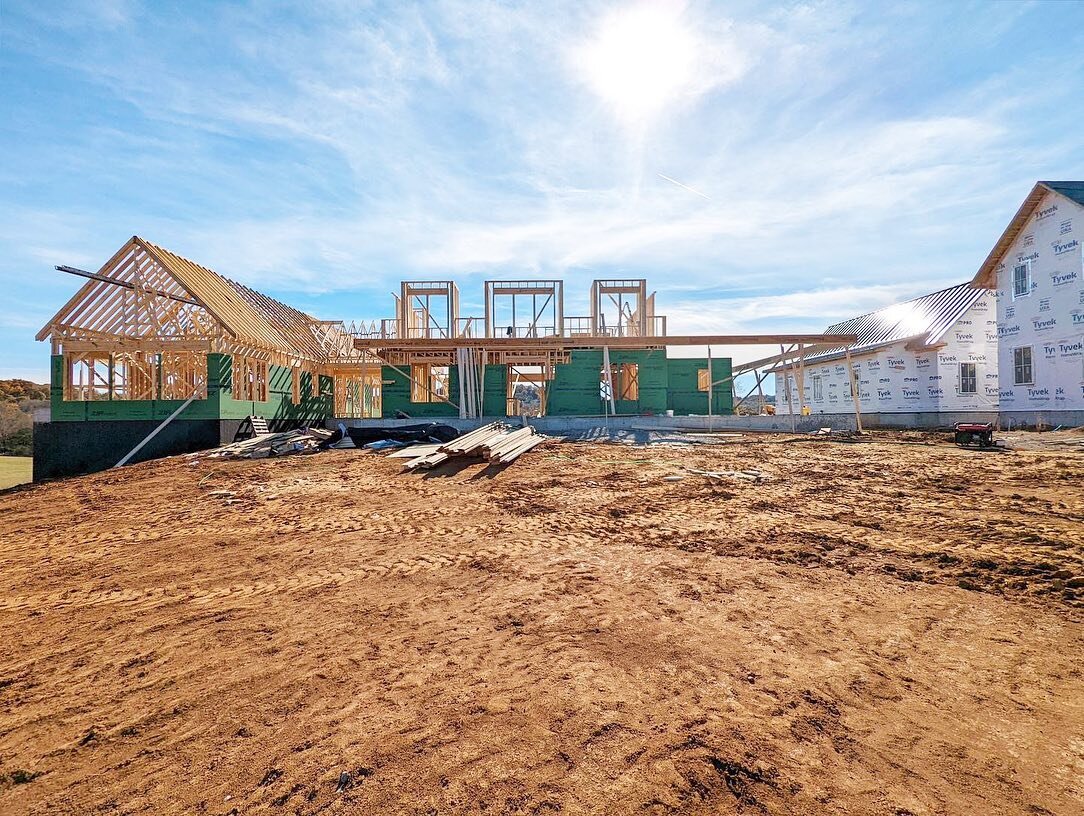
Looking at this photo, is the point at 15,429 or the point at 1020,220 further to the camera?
the point at 15,429

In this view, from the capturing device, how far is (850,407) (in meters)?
28.7

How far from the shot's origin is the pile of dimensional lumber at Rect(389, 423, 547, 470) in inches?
489

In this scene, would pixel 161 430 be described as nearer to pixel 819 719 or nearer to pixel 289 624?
pixel 289 624

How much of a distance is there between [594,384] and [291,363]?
1406cm

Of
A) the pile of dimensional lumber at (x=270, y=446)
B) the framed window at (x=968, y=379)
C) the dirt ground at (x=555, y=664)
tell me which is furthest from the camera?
the framed window at (x=968, y=379)

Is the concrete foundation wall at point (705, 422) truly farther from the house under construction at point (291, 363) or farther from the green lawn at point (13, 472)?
the green lawn at point (13, 472)

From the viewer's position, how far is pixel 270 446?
17203 mm

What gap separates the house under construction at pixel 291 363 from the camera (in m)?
17.9

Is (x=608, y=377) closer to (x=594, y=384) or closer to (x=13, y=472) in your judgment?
(x=594, y=384)

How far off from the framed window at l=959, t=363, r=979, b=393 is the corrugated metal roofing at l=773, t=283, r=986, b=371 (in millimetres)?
1946

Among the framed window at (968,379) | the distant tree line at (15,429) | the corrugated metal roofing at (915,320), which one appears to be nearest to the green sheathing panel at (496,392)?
the corrugated metal roofing at (915,320)

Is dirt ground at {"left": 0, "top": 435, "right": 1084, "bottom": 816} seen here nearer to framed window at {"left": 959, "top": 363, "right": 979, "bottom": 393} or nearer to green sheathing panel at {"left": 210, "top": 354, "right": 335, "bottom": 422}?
green sheathing panel at {"left": 210, "top": 354, "right": 335, "bottom": 422}

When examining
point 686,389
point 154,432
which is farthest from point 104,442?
point 686,389

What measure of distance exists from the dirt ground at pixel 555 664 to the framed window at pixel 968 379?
19.7 metres
